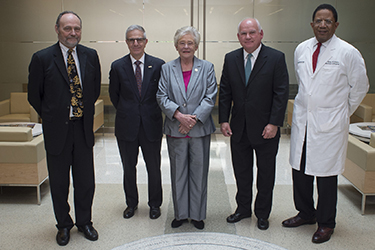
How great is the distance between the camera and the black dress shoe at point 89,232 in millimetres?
3402

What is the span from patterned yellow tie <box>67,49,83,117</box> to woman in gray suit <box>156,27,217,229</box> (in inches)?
26.6

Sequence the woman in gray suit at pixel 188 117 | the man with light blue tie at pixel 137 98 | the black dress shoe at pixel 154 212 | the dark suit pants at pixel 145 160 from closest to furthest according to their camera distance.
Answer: the woman in gray suit at pixel 188 117 < the man with light blue tie at pixel 137 98 < the dark suit pants at pixel 145 160 < the black dress shoe at pixel 154 212

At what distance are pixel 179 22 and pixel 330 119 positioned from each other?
485cm

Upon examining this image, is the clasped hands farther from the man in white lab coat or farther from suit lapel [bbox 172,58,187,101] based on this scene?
the man in white lab coat

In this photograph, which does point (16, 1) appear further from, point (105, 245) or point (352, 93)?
point (352, 93)

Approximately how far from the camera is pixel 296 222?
3645 millimetres

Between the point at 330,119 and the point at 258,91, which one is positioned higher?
the point at 258,91

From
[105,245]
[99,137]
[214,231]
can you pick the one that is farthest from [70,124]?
[99,137]

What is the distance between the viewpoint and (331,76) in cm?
315

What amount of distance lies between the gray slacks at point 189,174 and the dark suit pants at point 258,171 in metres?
0.33

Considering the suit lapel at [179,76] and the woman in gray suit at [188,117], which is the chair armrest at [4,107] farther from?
the suit lapel at [179,76]

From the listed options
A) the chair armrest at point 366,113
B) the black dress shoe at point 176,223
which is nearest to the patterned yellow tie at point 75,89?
the black dress shoe at point 176,223

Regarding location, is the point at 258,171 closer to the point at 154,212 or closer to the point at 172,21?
the point at 154,212

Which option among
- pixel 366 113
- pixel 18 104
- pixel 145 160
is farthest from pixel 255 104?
pixel 18 104
